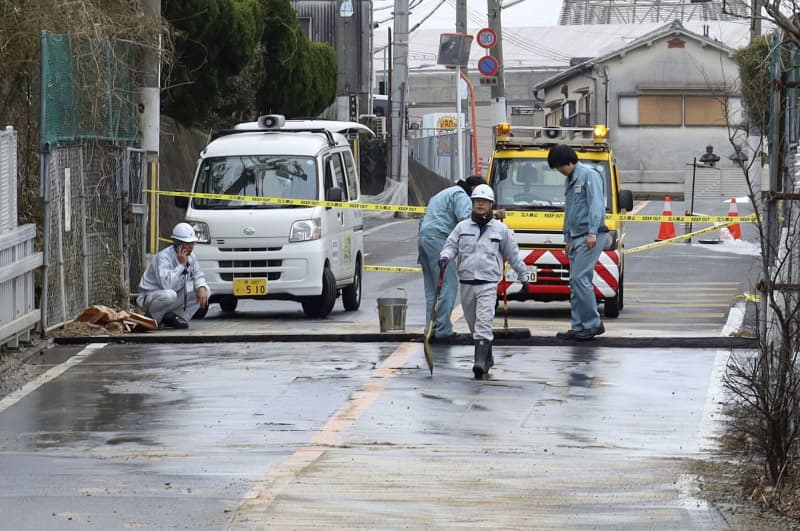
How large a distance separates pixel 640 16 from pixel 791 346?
83826mm

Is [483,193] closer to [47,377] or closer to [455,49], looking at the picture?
[47,377]

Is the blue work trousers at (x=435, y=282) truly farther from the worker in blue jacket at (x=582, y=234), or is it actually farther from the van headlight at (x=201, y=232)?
the van headlight at (x=201, y=232)

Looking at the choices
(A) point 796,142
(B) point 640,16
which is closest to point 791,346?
(A) point 796,142

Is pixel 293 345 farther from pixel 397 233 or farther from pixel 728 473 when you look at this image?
pixel 397 233

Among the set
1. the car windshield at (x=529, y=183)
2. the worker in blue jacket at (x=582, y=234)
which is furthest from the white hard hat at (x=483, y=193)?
the car windshield at (x=529, y=183)

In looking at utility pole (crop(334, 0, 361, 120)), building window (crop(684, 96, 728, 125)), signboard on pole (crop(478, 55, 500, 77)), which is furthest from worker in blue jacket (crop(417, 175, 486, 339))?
building window (crop(684, 96, 728, 125))

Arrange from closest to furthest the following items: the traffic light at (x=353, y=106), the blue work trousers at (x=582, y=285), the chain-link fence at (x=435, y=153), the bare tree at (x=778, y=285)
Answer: the bare tree at (x=778, y=285)
the blue work trousers at (x=582, y=285)
the traffic light at (x=353, y=106)
the chain-link fence at (x=435, y=153)

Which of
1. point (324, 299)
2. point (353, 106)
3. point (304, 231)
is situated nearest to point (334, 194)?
point (304, 231)

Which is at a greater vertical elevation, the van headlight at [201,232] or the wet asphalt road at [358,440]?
the van headlight at [201,232]

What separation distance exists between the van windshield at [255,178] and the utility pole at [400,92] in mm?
20630

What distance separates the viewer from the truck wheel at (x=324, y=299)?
59.7 ft

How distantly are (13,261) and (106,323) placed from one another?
1.92 meters

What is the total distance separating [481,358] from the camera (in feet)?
42.0

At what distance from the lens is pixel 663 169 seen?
204ft
